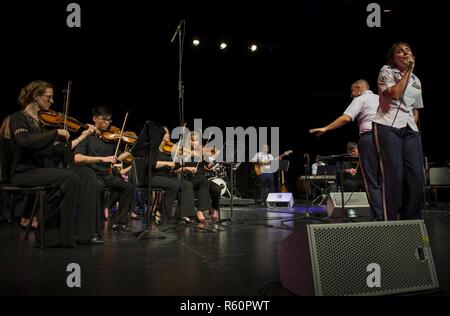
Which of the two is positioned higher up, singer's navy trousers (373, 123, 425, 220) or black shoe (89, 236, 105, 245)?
singer's navy trousers (373, 123, 425, 220)

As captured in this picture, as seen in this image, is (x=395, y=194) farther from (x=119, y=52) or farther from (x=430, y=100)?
(x=430, y=100)

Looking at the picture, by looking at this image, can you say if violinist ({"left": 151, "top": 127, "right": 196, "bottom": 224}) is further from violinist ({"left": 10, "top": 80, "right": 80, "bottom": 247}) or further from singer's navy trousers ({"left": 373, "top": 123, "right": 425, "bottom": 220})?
singer's navy trousers ({"left": 373, "top": 123, "right": 425, "bottom": 220})

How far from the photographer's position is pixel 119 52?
26.9 ft

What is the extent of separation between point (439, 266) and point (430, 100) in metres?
8.51

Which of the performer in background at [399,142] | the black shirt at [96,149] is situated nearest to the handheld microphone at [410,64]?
the performer in background at [399,142]

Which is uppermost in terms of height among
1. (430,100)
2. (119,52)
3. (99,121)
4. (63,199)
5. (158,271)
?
(119,52)

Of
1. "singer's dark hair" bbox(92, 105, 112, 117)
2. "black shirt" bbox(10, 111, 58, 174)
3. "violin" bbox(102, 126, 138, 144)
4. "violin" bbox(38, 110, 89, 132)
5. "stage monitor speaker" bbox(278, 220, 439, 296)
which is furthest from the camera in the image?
"violin" bbox(102, 126, 138, 144)

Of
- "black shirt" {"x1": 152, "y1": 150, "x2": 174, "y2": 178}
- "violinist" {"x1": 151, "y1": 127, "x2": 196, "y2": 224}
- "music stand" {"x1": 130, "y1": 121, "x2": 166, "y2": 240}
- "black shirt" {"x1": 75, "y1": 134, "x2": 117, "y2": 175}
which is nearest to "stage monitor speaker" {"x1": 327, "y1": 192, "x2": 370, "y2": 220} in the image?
"violinist" {"x1": 151, "y1": 127, "x2": 196, "y2": 224}

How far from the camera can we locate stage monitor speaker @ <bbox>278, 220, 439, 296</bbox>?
1444mm

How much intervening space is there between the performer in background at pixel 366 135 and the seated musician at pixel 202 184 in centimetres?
210

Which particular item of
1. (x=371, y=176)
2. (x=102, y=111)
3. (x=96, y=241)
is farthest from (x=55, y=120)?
(x=371, y=176)

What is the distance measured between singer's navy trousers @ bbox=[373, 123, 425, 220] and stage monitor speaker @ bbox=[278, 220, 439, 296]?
2.25 ft

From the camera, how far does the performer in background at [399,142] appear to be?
234 centimetres
